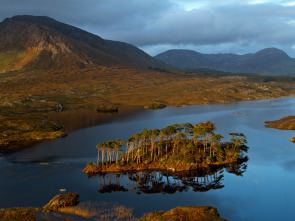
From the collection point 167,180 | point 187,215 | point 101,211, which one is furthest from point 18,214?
point 167,180

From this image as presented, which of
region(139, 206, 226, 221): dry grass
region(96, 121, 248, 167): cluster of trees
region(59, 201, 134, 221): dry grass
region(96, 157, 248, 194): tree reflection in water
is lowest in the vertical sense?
region(59, 201, 134, 221): dry grass

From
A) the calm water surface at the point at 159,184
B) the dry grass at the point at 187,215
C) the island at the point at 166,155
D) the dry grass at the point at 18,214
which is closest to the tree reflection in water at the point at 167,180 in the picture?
the calm water surface at the point at 159,184

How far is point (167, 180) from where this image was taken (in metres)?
74.1

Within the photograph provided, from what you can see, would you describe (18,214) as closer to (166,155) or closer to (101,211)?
(101,211)

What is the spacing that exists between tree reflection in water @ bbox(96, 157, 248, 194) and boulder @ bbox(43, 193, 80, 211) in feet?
28.3

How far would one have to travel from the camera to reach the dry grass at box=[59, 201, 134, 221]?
5447cm

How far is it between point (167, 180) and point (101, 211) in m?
22.9

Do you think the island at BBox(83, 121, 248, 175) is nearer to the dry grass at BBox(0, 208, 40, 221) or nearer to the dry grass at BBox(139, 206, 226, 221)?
the dry grass at BBox(0, 208, 40, 221)

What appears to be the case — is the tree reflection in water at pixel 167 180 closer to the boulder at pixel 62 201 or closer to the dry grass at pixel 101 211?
the dry grass at pixel 101 211

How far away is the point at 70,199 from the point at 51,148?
52412 millimetres

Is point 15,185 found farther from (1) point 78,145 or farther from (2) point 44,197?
(1) point 78,145

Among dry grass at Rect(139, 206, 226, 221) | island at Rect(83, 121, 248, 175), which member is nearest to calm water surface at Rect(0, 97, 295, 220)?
island at Rect(83, 121, 248, 175)

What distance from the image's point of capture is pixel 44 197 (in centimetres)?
6500

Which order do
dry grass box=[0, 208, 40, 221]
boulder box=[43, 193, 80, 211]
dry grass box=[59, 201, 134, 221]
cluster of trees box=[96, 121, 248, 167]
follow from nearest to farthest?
dry grass box=[0, 208, 40, 221] → dry grass box=[59, 201, 134, 221] → boulder box=[43, 193, 80, 211] → cluster of trees box=[96, 121, 248, 167]
